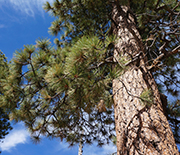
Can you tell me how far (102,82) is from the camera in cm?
143

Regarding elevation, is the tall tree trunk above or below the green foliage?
below

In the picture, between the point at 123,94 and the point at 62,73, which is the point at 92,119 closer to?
the point at 123,94

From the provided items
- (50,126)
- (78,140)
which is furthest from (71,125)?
(78,140)

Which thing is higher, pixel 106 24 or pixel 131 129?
pixel 106 24

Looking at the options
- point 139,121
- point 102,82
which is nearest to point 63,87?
point 102,82

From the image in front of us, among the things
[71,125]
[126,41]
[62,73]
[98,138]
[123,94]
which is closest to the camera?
[62,73]

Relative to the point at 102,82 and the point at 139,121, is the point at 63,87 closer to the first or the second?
the point at 102,82

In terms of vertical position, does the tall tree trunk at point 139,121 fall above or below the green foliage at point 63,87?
below

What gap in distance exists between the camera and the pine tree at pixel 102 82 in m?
1.29

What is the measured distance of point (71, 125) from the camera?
2.78 metres

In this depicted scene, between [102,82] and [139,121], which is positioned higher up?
[102,82]

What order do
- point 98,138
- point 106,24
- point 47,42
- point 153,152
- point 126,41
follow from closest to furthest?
point 153,152, point 126,41, point 47,42, point 106,24, point 98,138

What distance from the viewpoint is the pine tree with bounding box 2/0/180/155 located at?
4.24 ft

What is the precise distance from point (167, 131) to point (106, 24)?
2685 millimetres
